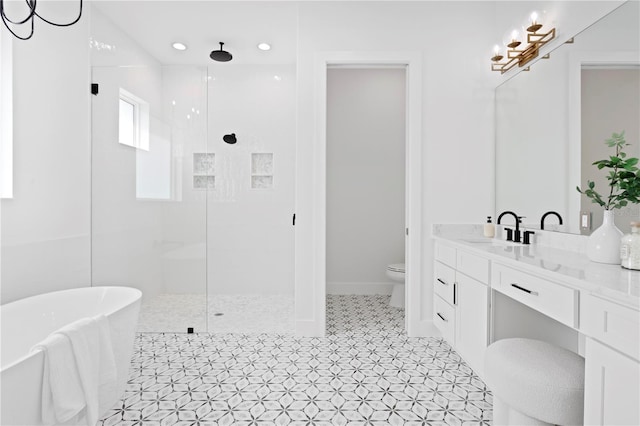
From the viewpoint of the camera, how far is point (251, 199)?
3400 millimetres

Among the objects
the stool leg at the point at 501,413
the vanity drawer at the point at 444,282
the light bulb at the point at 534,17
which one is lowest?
the stool leg at the point at 501,413

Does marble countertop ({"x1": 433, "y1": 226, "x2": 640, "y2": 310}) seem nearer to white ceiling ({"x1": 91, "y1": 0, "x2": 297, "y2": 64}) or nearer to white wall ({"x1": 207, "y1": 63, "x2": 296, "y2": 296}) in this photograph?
white wall ({"x1": 207, "y1": 63, "x2": 296, "y2": 296})

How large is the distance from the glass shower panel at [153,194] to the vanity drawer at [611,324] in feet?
8.83

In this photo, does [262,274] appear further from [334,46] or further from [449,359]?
[334,46]

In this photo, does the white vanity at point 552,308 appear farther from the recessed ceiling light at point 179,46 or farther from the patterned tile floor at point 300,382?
the recessed ceiling light at point 179,46

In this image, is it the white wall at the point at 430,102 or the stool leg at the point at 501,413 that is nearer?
the stool leg at the point at 501,413

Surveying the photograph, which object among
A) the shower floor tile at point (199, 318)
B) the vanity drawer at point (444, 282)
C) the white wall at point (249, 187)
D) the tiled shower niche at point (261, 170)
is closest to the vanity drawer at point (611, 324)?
the vanity drawer at point (444, 282)

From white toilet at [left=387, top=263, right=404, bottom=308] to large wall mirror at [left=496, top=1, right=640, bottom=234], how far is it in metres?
1.18

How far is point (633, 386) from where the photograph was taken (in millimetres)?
948

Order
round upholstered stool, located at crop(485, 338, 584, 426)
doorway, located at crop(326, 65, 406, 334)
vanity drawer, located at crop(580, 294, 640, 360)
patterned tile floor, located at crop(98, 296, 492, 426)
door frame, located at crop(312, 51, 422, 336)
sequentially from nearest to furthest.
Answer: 1. vanity drawer, located at crop(580, 294, 640, 360)
2. round upholstered stool, located at crop(485, 338, 584, 426)
3. patterned tile floor, located at crop(98, 296, 492, 426)
4. door frame, located at crop(312, 51, 422, 336)
5. doorway, located at crop(326, 65, 406, 334)

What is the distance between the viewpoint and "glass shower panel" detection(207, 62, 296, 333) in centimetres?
310

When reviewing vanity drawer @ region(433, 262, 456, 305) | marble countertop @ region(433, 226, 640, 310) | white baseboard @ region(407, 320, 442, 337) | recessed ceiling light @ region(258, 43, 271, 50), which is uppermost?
recessed ceiling light @ region(258, 43, 271, 50)

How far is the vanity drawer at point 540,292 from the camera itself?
124 cm

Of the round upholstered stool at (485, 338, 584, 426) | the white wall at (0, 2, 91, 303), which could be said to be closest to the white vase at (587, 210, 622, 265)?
the round upholstered stool at (485, 338, 584, 426)
